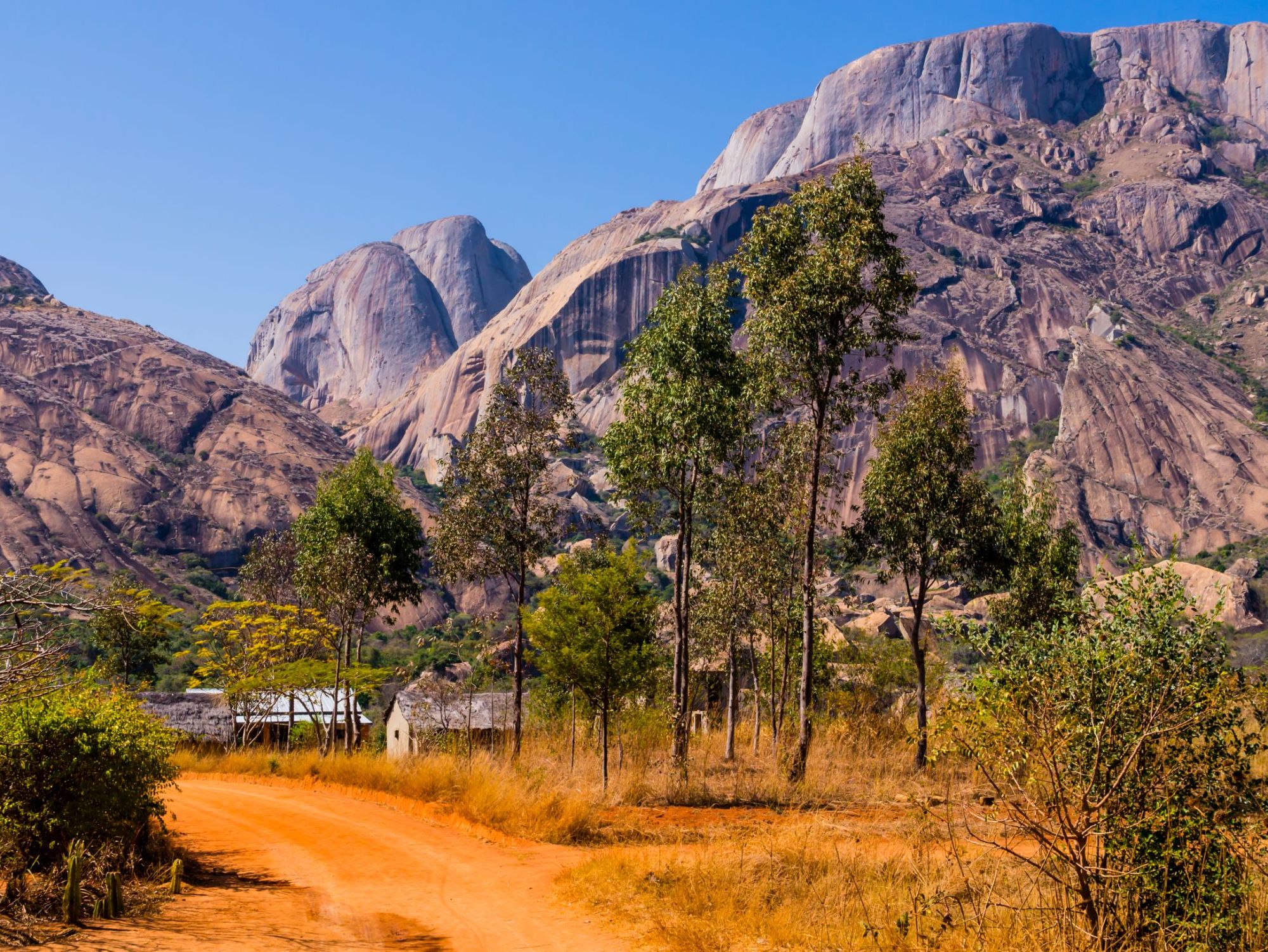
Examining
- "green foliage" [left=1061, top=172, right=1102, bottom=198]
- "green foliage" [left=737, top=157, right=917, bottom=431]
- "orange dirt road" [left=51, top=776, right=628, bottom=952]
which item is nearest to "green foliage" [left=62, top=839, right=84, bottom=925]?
"orange dirt road" [left=51, top=776, right=628, bottom=952]

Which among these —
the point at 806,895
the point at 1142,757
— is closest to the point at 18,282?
the point at 806,895

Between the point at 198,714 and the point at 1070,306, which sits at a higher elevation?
the point at 1070,306

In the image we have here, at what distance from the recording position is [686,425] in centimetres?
2203

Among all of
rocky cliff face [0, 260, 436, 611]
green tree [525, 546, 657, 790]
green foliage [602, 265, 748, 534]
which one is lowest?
green tree [525, 546, 657, 790]

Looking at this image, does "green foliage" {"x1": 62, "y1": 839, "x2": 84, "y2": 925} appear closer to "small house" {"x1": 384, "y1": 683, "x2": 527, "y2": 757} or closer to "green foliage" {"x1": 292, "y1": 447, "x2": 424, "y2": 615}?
"green foliage" {"x1": 292, "y1": 447, "x2": 424, "y2": 615}

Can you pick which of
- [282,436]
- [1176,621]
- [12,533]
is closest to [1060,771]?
[1176,621]

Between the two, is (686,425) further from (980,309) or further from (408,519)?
(980,309)

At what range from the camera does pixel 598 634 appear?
2009 cm

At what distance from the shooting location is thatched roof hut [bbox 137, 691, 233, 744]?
142 ft

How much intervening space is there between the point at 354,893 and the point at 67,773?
3.80 m

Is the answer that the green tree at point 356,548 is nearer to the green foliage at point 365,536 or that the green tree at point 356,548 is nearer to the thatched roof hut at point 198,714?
the green foliage at point 365,536

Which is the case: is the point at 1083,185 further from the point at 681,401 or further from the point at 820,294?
the point at 681,401

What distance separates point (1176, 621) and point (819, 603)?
20.1 metres

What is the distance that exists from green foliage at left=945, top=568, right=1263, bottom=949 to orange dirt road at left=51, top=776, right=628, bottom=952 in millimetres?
4604
